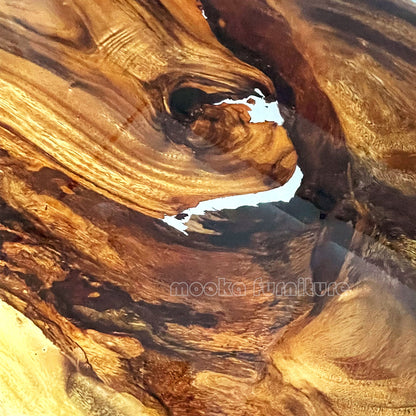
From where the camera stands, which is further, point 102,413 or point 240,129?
point 102,413

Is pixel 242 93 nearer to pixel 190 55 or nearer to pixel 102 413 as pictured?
pixel 190 55

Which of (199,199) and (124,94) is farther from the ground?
(124,94)

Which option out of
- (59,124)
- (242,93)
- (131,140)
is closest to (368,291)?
(242,93)

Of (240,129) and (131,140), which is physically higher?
(240,129)

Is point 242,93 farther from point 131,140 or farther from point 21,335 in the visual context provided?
point 21,335

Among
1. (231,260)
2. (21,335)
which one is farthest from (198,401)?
(21,335)

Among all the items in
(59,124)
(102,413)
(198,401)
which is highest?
(59,124)
